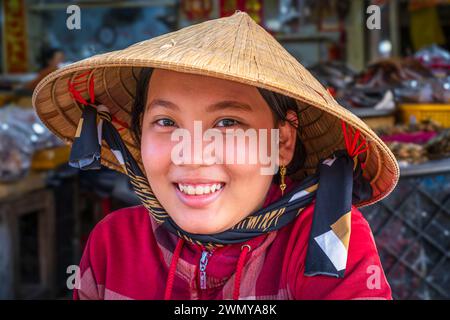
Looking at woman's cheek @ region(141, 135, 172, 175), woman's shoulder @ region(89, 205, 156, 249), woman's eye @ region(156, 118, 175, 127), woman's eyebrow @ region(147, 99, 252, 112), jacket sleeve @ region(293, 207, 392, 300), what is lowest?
jacket sleeve @ region(293, 207, 392, 300)

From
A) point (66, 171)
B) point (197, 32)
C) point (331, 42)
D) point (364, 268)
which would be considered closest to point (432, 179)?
point (364, 268)

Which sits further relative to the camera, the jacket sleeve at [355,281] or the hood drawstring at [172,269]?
the hood drawstring at [172,269]

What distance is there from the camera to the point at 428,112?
3.74m

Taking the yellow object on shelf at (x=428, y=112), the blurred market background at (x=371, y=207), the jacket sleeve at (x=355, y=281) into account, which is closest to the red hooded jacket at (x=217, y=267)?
the jacket sleeve at (x=355, y=281)

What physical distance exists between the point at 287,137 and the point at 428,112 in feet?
8.03

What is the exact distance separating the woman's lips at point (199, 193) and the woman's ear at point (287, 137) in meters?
0.23

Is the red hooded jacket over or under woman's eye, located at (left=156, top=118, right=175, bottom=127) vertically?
under

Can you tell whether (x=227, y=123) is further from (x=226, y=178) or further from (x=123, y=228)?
(x=123, y=228)

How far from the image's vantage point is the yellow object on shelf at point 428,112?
3699 millimetres

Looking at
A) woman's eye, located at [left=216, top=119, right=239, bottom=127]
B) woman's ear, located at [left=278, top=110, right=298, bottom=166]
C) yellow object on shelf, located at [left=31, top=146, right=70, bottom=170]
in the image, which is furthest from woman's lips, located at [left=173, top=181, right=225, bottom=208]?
yellow object on shelf, located at [left=31, top=146, right=70, bottom=170]

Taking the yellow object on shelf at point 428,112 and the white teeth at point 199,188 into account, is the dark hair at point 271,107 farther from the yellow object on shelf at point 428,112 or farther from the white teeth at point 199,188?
the yellow object on shelf at point 428,112

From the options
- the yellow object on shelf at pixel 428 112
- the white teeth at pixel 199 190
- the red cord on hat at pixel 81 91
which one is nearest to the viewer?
the white teeth at pixel 199 190

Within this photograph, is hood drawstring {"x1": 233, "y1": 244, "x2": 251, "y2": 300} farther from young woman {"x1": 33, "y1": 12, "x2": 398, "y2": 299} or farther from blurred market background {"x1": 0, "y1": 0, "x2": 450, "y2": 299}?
blurred market background {"x1": 0, "y1": 0, "x2": 450, "y2": 299}

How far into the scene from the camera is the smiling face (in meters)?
1.35
